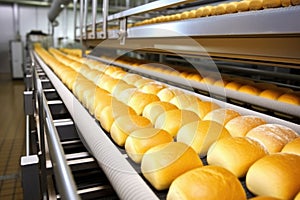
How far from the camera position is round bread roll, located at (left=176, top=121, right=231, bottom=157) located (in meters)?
0.66

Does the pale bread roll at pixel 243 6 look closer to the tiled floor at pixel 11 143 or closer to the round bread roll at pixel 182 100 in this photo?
the round bread roll at pixel 182 100

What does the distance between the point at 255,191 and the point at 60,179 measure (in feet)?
1.19

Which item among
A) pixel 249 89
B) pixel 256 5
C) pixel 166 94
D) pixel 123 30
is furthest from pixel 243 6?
pixel 123 30

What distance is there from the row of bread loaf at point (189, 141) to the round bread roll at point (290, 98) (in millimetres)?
389

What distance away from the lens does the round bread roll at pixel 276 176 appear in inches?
18.8

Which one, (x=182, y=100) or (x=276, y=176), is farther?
(x=182, y=100)

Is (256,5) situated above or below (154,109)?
above

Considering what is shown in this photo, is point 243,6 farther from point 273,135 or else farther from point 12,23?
point 12,23

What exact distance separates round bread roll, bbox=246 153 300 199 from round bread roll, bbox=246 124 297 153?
104mm

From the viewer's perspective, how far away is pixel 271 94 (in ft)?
4.11

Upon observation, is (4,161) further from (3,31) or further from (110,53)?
(3,31)

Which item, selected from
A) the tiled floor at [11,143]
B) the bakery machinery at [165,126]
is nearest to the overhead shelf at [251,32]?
the bakery machinery at [165,126]

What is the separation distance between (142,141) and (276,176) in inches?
11.8

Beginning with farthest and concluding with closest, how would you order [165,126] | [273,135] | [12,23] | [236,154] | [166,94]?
[12,23] → [166,94] → [165,126] → [273,135] → [236,154]
